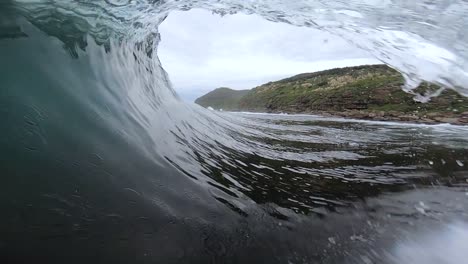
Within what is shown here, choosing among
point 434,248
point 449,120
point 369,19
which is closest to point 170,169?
point 434,248

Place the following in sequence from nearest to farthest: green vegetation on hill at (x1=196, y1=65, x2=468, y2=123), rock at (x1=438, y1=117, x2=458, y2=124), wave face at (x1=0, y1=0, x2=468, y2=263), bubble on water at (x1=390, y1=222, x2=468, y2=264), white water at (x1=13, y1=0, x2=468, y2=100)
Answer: wave face at (x1=0, y1=0, x2=468, y2=263)
bubble on water at (x1=390, y1=222, x2=468, y2=264)
white water at (x1=13, y1=0, x2=468, y2=100)
rock at (x1=438, y1=117, x2=458, y2=124)
green vegetation on hill at (x1=196, y1=65, x2=468, y2=123)

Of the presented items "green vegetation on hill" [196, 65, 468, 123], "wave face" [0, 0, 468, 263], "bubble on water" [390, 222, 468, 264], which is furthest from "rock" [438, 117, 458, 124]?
"bubble on water" [390, 222, 468, 264]

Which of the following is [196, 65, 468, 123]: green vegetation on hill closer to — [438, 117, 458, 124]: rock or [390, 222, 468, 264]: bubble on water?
[438, 117, 458, 124]: rock

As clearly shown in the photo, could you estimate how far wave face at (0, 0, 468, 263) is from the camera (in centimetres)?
268

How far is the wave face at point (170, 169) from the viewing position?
268 centimetres

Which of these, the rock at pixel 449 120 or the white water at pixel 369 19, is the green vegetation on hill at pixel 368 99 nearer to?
the rock at pixel 449 120

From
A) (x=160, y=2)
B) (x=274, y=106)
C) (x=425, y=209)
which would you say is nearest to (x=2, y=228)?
(x=425, y=209)

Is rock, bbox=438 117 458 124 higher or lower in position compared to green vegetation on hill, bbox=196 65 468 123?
lower

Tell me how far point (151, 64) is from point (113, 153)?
7.05 m

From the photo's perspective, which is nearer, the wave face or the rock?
the wave face

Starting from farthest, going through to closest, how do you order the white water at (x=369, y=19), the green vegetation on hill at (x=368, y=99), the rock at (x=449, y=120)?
the green vegetation on hill at (x=368, y=99) → the rock at (x=449, y=120) → the white water at (x=369, y=19)

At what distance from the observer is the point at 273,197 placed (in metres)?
3.98

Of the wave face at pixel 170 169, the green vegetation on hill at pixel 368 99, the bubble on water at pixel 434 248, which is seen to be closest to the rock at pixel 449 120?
the green vegetation on hill at pixel 368 99

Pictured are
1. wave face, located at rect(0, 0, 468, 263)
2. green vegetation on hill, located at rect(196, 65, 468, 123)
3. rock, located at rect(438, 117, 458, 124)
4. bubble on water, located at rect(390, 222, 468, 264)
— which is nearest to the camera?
wave face, located at rect(0, 0, 468, 263)
